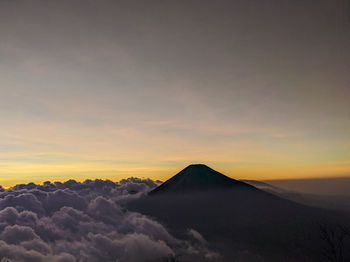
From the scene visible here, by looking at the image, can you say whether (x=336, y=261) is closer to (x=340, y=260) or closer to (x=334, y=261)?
(x=334, y=261)

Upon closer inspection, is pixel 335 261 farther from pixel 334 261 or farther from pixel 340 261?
pixel 340 261

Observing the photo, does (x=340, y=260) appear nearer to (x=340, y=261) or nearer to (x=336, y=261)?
(x=340, y=261)

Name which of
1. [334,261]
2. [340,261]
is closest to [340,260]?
[340,261]

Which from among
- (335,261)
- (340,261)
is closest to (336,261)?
(335,261)

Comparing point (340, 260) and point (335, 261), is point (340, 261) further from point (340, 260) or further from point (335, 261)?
point (335, 261)

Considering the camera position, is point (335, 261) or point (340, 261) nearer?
point (335, 261)

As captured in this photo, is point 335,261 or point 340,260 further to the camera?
point 340,260

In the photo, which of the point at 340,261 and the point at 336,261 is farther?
the point at 340,261
